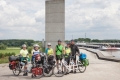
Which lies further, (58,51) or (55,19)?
(55,19)

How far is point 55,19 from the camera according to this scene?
2458cm

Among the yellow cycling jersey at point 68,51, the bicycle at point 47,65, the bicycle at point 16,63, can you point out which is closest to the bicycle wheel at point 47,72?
the bicycle at point 47,65

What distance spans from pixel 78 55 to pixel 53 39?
10.8 metres

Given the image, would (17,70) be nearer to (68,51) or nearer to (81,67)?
(68,51)

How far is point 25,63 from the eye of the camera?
13258mm

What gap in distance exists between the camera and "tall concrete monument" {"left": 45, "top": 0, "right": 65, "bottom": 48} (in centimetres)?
2433

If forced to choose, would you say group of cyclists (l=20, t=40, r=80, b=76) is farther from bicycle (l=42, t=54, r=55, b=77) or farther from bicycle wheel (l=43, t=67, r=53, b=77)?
bicycle wheel (l=43, t=67, r=53, b=77)

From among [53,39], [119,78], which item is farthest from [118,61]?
[119,78]

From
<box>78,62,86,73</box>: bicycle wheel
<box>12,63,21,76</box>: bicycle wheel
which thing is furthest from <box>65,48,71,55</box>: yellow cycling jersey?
<box>12,63,21,76</box>: bicycle wheel

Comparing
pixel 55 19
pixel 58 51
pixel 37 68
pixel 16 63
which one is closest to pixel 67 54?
pixel 58 51

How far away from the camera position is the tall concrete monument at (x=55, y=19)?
958 inches

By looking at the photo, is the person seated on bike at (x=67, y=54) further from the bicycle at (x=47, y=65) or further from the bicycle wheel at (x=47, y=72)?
the bicycle wheel at (x=47, y=72)

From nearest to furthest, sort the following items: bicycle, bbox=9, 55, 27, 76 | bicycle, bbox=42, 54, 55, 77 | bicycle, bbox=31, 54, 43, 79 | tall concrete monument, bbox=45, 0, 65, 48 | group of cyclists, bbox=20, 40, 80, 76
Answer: bicycle, bbox=31, 54, 43, 79, bicycle, bbox=42, 54, 55, 77, group of cyclists, bbox=20, 40, 80, 76, bicycle, bbox=9, 55, 27, 76, tall concrete monument, bbox=45, 0, 65, 48

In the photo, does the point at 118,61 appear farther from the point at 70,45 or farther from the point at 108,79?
the point at 108,79
